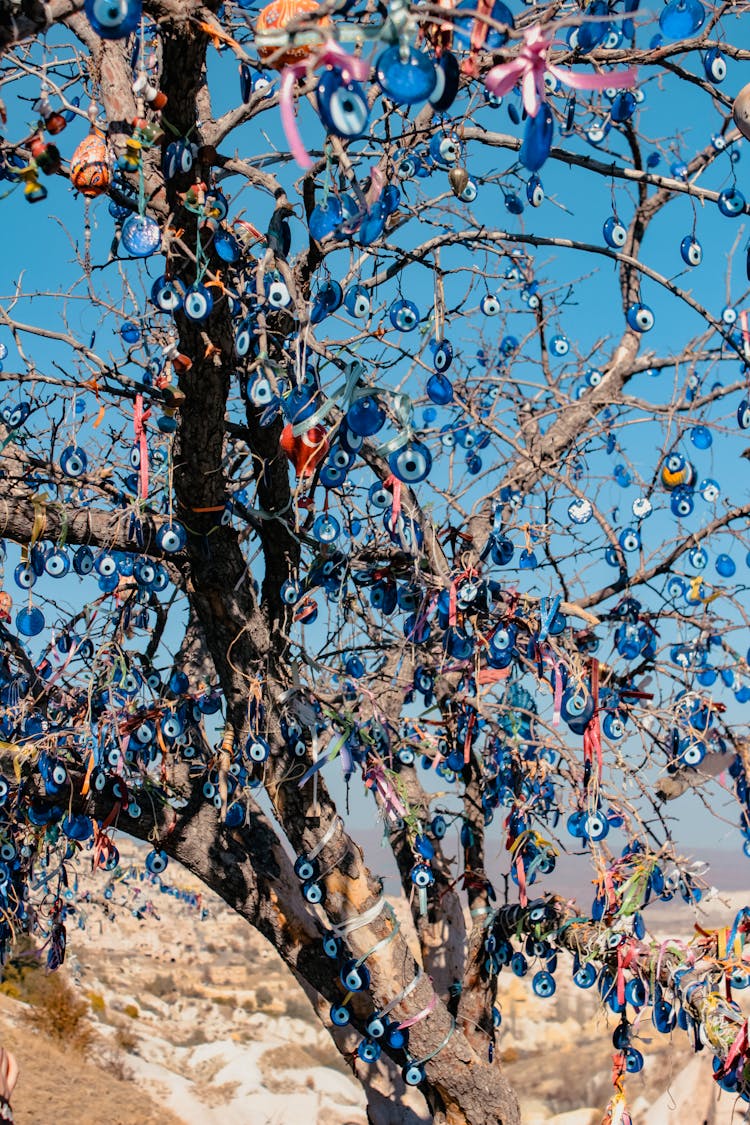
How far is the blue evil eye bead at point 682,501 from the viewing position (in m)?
4.74

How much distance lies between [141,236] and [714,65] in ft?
7.10

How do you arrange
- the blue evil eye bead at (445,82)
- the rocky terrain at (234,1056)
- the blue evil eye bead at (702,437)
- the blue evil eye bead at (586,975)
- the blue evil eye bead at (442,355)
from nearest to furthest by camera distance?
the blue evil eye bead at (445,82) → the blue evil eye bead at (442,355) → the blue evil eye bead at (586,975) → the blue evil eye bead at (702,437) → the rocky terrain at (234,1056)

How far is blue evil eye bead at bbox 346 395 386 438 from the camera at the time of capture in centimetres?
285

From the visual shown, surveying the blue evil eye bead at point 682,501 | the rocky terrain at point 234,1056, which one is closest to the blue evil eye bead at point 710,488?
the blue evil eye bead at point 682,501

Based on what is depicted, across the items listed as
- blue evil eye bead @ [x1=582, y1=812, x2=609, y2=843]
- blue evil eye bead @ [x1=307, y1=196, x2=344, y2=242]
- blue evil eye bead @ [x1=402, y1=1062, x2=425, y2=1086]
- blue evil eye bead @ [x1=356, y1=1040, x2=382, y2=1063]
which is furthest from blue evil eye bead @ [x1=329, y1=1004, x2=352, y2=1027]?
blue evil eye bead @ [x1=307, y1=196, x2=344, y2=242]

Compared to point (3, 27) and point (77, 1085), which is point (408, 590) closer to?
point (3, 27)

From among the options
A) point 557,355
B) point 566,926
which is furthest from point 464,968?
point 557,355

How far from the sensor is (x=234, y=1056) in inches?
533

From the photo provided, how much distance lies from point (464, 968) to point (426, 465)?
10.8ft

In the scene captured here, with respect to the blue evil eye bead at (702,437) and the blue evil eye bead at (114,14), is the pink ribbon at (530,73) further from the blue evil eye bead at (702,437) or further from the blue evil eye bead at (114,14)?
the blue evil eye bead at (702,437)

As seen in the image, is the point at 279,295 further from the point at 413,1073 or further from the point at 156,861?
the point at 413,1073

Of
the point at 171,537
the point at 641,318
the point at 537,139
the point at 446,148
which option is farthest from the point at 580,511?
the point at 537,139

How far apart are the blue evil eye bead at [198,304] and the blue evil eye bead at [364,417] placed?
1.81 ft

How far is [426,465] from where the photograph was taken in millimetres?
2844
